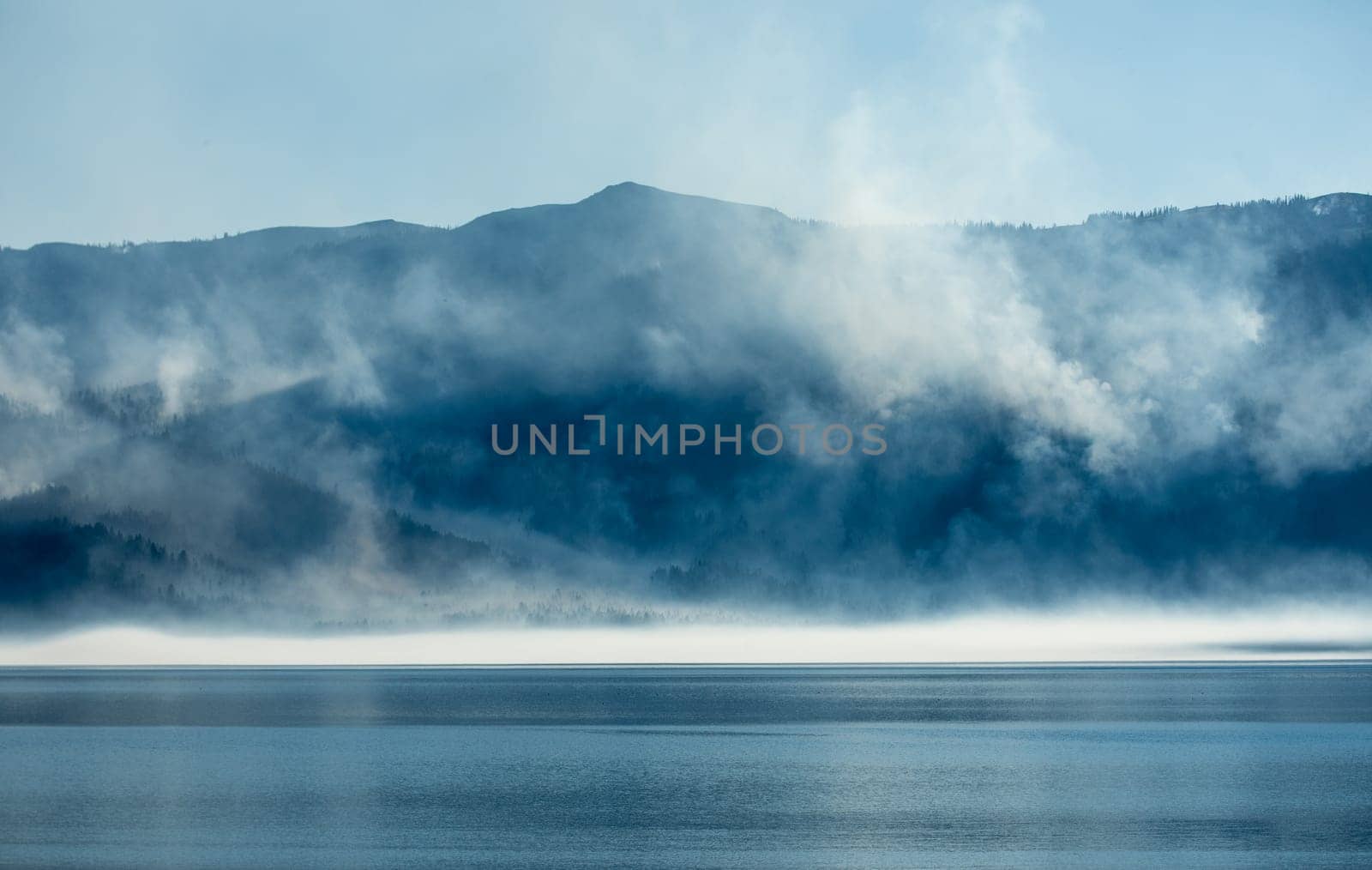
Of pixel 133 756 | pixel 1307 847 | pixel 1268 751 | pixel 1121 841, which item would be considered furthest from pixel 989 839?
pixel 133 756

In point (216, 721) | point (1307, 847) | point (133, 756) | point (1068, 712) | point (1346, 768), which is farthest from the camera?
point (1068, 712)

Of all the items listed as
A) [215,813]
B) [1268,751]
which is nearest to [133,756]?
[215,813]

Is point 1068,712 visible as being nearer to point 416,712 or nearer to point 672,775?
point 416,712

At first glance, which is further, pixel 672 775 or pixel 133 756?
pixel 133 756

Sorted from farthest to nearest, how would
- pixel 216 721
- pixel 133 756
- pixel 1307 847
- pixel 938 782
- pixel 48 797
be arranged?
pixel 216 721
pixel 133 756
pixel 938 782
pixel 48 797
pixel 1307 847

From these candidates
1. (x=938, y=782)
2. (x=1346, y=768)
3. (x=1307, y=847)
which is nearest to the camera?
(x=1307, y=847)

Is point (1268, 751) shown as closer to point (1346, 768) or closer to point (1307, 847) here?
point (1346, 768)
